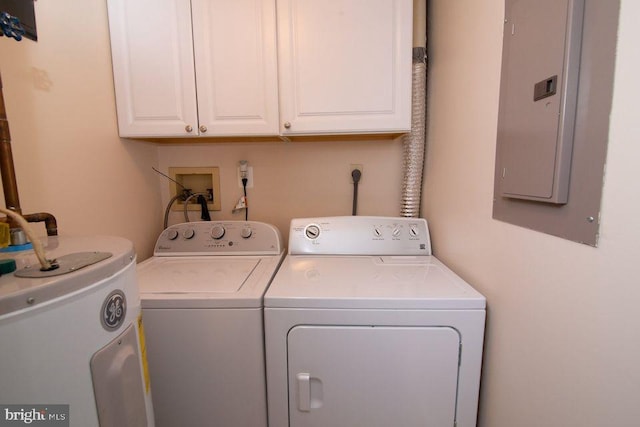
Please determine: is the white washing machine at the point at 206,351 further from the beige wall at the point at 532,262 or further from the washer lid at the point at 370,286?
the beige wall at the point at 532,262

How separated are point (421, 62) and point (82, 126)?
1.54 metres

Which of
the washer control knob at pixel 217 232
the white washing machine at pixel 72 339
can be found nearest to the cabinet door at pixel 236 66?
the washer control knob at pixel 217 232

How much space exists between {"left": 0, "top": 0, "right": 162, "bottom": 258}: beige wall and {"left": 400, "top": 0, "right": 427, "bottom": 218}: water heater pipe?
144 cm

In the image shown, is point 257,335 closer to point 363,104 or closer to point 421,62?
point 363,104

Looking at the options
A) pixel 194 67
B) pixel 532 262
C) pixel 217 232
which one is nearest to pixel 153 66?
pixel 194 67

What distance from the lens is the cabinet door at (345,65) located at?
3.93ft

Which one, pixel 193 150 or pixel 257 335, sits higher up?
pixel 193 150

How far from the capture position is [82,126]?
111 centimetres

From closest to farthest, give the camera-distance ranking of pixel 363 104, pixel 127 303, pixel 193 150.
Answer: pixel 127 303, pixel 363 104, pixel 193 150

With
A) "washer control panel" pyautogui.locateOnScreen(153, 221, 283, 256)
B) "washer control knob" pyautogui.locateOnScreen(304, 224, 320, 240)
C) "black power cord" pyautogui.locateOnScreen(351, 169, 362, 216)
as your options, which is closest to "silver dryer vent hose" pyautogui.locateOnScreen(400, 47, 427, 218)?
"black power cord" pyautogui.locateOnScreen(351, 169, 362, 216)

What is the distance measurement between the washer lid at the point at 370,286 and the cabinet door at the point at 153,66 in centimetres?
89

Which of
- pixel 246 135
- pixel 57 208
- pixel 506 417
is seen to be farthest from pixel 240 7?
pixel 506 417

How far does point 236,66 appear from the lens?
1.25 meters
